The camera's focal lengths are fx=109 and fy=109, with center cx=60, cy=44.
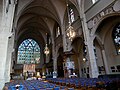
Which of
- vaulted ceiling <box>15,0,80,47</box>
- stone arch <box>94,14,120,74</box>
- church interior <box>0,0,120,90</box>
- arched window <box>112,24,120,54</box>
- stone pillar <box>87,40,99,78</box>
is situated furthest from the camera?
vaulted ceiling <box>15,0,80,47</box>

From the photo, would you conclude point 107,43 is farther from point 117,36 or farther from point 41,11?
point 41,11

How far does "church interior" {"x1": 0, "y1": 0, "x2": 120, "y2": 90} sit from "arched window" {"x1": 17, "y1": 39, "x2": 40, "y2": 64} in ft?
19.8

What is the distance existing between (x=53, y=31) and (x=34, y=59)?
12148mm

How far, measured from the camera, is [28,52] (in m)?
32.2

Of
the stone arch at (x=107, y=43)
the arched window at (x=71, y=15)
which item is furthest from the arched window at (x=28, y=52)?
the stone arch at (x=107, y=43)

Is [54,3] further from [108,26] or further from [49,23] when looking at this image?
[108,26]

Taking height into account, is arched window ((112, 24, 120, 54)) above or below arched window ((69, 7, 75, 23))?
below

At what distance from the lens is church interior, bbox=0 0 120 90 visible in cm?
778

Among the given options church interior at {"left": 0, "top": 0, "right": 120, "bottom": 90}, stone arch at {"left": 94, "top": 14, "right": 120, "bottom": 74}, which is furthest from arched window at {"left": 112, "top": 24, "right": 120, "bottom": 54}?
stone arch at {"left": 94, "top": 14, "right": 120, "bottom": 74}

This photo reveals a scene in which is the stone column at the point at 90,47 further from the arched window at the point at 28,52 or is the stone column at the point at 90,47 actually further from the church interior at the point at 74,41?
the arched window at the point at 28,52

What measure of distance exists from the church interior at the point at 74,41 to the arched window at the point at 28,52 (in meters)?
6.04

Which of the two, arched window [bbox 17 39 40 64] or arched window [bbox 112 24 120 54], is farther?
arched window [bbox 17 39 40 64]

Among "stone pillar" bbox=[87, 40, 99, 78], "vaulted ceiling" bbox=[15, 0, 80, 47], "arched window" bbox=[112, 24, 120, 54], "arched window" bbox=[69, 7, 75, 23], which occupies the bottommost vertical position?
"stone pillar" bbox=[87, 40, 99, 78]

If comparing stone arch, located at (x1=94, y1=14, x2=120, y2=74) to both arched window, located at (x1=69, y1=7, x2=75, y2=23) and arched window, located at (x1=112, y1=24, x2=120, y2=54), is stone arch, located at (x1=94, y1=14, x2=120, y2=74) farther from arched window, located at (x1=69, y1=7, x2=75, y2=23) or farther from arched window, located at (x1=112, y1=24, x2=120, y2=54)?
arched window, located at (x1=69, y1=7, x2=75, y2=23)
